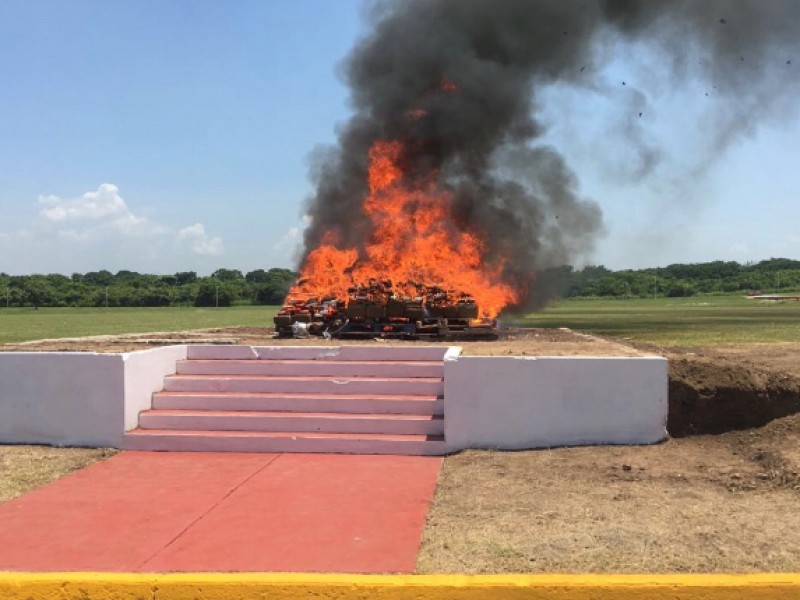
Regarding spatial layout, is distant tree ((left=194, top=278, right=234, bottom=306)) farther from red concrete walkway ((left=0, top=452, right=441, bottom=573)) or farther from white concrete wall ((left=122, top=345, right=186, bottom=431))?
red concrete walkway ((left=0, top=452, right=441, bottom=573))

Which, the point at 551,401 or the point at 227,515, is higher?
the point at 551,401

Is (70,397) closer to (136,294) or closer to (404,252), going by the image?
(404,252)

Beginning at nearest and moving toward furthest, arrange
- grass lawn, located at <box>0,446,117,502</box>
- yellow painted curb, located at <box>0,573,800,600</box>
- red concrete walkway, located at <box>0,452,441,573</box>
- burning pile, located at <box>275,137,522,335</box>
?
yellow painted curb, located at <box>0,573,800,600</box>
red concrete walkway, located at <box>0,452,441,573</box>
grass lawn, located at <box>0,446,117,502</box>
burning pile, located at <box>275,137,522,335</box>

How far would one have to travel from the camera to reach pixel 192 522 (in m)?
5.47

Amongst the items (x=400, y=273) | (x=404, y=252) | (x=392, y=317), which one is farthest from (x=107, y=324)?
(x=392, y=317)

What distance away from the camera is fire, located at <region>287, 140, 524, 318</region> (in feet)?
54.0

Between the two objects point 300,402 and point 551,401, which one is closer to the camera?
point 551,401

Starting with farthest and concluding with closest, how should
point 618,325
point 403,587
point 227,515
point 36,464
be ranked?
1. point 618,325
2. point 36,464
3. point 227,515
4. point 403,587

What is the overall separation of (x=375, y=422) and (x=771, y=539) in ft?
14.3

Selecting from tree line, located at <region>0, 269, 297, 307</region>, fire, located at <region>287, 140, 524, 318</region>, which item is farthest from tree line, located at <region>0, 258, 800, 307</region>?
fire, located at <region>287, 140, 524, 318</region>

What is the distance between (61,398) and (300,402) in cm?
289

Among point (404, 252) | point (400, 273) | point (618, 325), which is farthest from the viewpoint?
point (618, 325)

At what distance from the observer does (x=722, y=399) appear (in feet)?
26.7

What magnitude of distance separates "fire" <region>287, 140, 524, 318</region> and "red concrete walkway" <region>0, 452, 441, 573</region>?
28.5 ft
